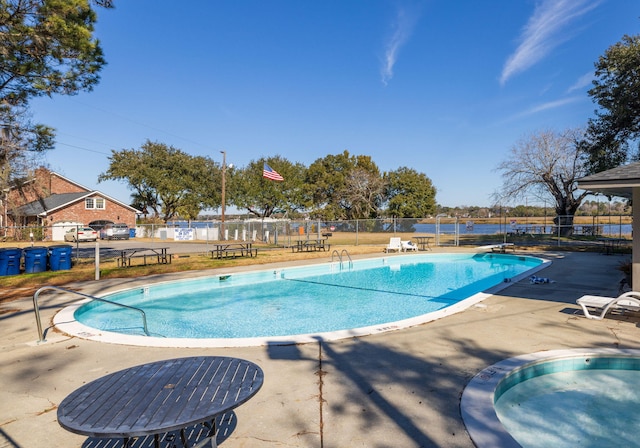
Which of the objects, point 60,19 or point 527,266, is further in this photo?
point 527,266

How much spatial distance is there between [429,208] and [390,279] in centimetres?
3844

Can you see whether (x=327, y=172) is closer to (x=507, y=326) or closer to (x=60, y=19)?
(x=60, y=19)

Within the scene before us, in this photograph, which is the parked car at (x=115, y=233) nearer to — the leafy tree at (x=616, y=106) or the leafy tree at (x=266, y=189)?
the leafy tree at (x=266, y=189)

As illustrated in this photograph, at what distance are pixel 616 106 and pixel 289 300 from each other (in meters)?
18.7

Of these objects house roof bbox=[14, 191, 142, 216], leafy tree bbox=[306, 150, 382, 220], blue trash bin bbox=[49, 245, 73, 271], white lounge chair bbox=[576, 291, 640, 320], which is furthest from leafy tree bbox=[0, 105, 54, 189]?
leafy tree bbox=[306, 150, 382, 220]

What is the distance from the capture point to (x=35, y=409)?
3.47m

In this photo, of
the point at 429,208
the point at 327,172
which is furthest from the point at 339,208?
the point at 429,208

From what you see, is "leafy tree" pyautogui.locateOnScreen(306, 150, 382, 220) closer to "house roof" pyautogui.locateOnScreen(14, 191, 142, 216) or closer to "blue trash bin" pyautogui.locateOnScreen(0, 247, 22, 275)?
"house roof" pyautogui.locateOnScreen(14, 191, 142, 216)

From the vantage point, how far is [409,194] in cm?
4897

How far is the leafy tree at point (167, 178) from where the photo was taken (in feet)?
145

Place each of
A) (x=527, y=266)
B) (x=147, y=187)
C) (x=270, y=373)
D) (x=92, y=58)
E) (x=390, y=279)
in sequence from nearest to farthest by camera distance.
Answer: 1. (x=270, y=373)
2. (x=92, y=58)
3. (x=390, y=279)
4. (x=527, y=266)
5. (x=147, y=187)

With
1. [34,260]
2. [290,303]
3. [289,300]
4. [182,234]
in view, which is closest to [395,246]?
[289,300]

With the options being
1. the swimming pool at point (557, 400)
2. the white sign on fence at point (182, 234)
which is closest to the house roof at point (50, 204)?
the white sign on fence at point (182, 234)

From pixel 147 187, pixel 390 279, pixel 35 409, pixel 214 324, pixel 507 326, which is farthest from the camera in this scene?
pixel 147 187
